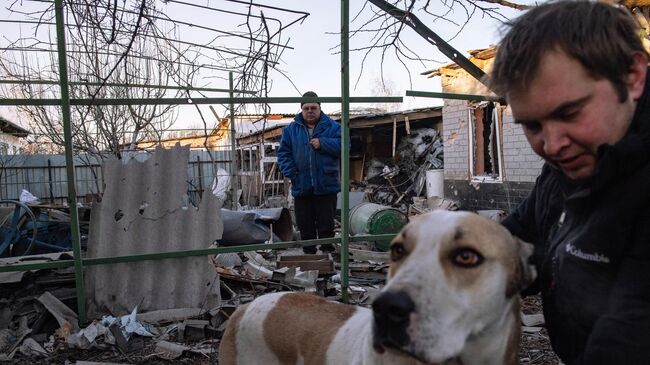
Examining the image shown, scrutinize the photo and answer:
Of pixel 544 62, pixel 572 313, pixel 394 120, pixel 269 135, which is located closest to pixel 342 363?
pixel 572 313

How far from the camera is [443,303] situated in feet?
5.08

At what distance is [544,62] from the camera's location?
1416 millimetres

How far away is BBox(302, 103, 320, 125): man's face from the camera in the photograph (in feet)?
19.6

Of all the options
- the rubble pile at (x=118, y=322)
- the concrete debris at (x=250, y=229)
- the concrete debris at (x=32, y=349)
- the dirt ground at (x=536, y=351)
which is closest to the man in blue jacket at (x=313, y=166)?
the rubble pile at (x=118, y=322)

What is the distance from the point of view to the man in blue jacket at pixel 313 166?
6.02m

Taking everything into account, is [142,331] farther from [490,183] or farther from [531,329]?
[490,183]

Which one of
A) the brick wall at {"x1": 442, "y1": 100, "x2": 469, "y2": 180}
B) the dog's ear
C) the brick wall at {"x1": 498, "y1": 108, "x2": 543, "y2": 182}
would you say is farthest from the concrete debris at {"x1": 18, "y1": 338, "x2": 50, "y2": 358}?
the brick wall at {"x1": 442, "y1": 100, "x2": 469, "y2": 180}

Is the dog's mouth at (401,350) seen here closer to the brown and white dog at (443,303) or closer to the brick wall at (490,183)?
the brown and white dog at (443,303)

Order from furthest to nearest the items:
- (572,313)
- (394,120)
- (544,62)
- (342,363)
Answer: (394,120) → (342,363) → (572,313) → (544,62)

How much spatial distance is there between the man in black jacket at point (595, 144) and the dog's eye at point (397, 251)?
0.54 m

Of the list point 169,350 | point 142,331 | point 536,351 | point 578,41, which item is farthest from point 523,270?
point 142,331

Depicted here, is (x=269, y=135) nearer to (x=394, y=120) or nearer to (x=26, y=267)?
(x=394, y=120)

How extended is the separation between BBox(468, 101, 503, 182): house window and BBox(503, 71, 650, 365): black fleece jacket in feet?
35.9

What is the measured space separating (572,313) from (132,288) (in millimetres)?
3835
